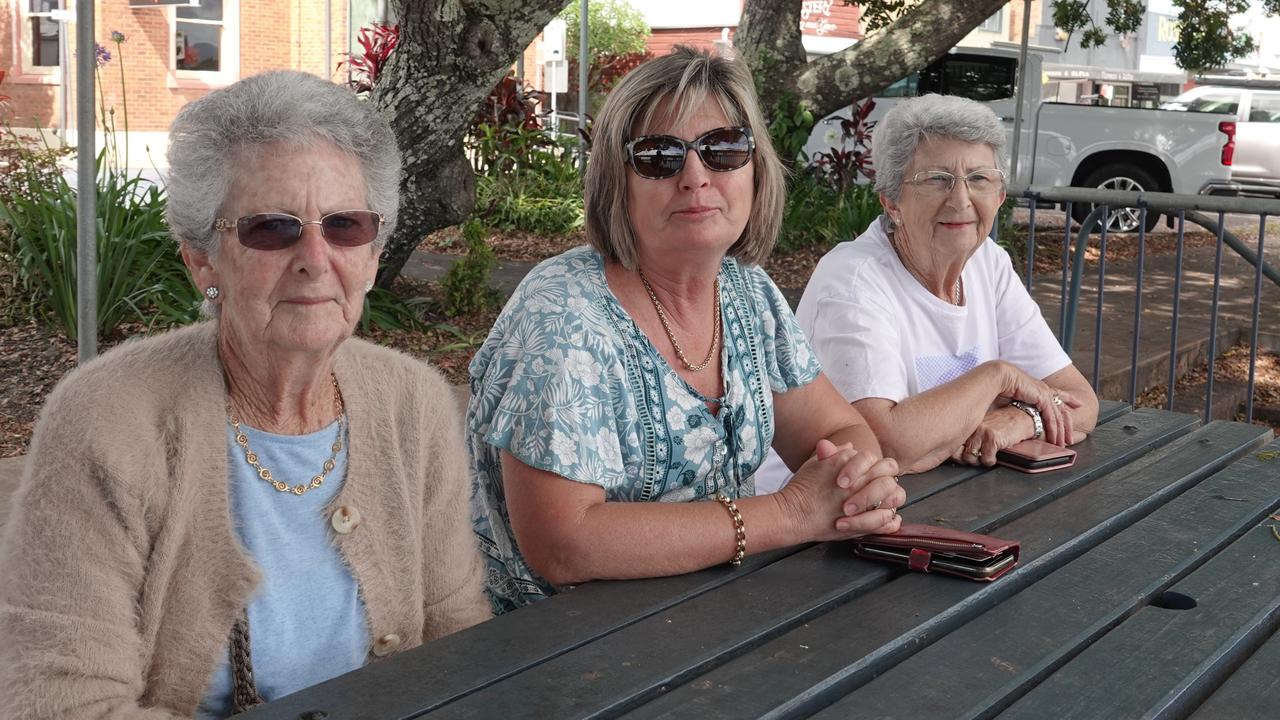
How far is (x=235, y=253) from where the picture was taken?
6.34 feet

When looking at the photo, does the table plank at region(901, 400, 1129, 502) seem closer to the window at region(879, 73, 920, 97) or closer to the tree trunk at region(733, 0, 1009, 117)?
the tree trunk at region(733, 0, 1009, 117)

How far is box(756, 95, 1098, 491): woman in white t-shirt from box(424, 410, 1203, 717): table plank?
2.58ft

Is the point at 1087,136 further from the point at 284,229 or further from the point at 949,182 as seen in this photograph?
the point at 284,229

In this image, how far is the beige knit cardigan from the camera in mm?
1710

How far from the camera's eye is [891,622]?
1.97 meters

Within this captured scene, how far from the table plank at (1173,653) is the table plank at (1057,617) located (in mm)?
28

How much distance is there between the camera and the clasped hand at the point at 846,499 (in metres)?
2.29

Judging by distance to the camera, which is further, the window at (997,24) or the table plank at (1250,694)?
the window at (997,24)

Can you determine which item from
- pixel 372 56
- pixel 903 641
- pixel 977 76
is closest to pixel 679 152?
pixel 903 641

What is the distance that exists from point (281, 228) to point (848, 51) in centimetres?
953

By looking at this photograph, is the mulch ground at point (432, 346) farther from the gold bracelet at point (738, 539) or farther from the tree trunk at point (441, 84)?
the gold bracelet at point (738, 539)

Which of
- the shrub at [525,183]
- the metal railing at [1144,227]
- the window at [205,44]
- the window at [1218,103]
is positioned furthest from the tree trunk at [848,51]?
the window at [205,44]

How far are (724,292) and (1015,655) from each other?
1.09 meters

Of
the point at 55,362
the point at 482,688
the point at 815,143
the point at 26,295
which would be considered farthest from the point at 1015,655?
the point at 815,143
